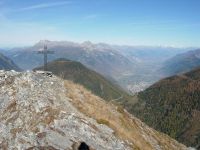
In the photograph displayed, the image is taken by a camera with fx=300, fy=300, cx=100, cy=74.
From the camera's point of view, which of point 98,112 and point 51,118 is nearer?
point 51,118

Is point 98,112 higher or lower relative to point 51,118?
lower

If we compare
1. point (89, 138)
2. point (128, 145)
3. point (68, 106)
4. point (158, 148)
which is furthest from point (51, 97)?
point (158, 148)

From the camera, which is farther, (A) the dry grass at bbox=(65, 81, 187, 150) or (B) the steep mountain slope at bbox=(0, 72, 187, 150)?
(A) the dry grass at bbox=(65, 81, 187, 150)

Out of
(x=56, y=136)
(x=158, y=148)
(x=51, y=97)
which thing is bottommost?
(x=158, y=148)

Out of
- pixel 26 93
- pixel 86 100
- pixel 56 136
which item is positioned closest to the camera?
pixel 56 136

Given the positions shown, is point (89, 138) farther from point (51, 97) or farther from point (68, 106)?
point (51, 97)

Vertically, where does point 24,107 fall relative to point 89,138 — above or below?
above

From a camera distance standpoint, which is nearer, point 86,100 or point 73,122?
point 73,122

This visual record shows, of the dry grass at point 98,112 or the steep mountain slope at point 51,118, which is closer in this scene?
the steep mountain slope at point 51,118
